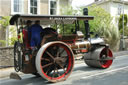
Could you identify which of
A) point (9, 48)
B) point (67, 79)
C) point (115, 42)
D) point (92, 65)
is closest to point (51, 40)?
point (67, 79)

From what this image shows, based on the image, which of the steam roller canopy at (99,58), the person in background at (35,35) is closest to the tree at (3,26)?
the steam roller canopy at (99,58)

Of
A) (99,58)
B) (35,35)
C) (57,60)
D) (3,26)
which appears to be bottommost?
(99,58)

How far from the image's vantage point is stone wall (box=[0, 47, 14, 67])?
397 inches

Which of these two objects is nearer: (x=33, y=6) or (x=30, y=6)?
(x=30, y=6)

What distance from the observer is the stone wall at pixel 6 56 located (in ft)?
33.1

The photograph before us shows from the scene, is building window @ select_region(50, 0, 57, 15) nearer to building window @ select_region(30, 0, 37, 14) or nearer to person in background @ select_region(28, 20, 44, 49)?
building window @ select_region(30, 0, 37, 14)

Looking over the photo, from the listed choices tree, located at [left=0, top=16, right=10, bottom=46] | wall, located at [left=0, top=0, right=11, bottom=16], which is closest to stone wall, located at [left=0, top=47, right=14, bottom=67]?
tree, located at [left=0, top=16, right=10, bottom=46]

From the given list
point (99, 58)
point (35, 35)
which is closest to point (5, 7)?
point (35, 35)

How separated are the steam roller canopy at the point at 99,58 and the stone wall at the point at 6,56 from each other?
15.1 feet

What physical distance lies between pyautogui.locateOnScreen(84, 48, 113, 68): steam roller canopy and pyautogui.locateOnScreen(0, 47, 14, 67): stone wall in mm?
4591

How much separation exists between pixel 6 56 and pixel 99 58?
5.40 m

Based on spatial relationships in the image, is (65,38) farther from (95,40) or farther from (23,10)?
(23,10)

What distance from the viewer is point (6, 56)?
1027 cm

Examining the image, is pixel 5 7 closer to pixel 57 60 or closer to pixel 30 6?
pixel 30 6
